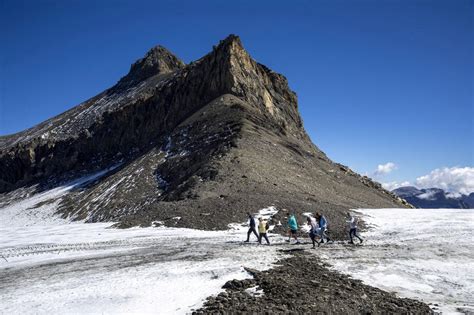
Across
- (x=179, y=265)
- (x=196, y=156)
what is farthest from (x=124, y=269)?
(x=196, y=156)

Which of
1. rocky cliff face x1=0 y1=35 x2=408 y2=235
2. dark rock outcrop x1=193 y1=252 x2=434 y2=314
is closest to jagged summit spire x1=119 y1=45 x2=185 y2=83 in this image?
rocky cliff face x1=0 y1=35 x2=408 y2=235

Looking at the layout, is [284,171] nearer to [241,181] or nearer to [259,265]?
[241,181]

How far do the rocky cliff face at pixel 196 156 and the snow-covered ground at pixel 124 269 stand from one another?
19.8ft

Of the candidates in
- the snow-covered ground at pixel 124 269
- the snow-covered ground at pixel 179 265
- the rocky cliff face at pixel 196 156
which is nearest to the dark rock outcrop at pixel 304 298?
the snow-covered ground at pixel 179 265

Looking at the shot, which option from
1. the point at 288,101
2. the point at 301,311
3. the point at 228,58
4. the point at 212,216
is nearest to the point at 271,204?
the point at 212,216

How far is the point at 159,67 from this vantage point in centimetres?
13338

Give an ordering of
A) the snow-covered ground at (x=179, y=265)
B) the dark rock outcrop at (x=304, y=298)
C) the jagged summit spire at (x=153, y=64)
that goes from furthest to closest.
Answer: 1. the jagged summit spire at (x=153, y=64)
2. the snow-covered ground at (x=179, y=265)
3. the dark rock outcrop at (x=304, y=298)

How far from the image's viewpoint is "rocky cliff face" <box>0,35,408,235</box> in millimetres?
36500

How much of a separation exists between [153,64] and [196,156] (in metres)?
92.7

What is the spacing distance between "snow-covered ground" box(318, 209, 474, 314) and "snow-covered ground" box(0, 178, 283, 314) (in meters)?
4.06

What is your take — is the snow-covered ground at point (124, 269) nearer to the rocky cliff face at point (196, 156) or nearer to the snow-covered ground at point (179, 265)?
the snow-covered ground at point (179, 265)

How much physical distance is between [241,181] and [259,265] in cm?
2412

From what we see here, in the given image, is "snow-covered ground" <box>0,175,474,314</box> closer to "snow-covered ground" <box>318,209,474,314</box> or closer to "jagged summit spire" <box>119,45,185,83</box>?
"snow-covered ground" <box>318,209,474,314</box>

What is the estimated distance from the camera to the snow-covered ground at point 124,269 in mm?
11578
